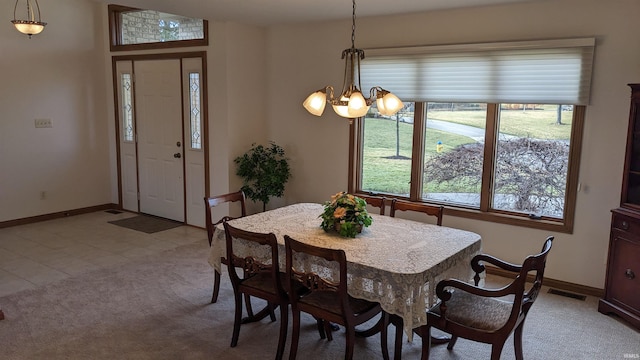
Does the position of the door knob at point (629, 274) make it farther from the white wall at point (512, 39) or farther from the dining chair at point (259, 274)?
the dining chair at point (259, 274)

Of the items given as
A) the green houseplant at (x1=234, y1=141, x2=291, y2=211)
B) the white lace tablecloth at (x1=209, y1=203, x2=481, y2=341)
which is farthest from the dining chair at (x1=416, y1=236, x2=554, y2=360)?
the green houseplant at (x1=234, y1=141, x2=291, y2=211)

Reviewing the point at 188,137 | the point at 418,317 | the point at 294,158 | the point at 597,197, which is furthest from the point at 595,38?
the point at 188,137

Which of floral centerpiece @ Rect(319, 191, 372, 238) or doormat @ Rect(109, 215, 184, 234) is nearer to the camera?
floral centerpiece @ Rect(319, 191, 372, 238)

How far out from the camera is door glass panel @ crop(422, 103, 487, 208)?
460 cm

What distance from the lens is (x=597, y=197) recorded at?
13.2ft

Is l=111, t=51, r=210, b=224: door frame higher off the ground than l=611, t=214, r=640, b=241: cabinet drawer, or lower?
higher

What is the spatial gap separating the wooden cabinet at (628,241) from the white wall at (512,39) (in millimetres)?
342

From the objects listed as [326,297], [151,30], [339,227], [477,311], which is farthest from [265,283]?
[151,30]

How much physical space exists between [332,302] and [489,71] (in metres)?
2.66

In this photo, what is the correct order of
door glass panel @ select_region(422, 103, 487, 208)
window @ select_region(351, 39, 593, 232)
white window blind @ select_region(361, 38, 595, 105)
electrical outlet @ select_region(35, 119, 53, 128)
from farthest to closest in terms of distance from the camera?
1. electrical outlet @ select_region(35, 119, 53, 128)
2. door glass panel @ select_region(422, 103, 487, 208)
3. window @ select_region(351, 39, 593, 232)
4. white window blind @ select_region(361, 38, 595, 105)

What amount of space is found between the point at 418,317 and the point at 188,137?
415 centimetres

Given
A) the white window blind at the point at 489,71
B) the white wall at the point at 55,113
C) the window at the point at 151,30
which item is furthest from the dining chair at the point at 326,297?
the white wall at the point at 55,113

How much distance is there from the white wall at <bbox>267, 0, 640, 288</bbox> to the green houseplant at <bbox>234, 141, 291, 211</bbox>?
0.27m

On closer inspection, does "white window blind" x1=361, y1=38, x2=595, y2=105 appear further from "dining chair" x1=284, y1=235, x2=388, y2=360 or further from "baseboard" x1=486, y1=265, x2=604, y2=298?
"dining chair" x1=284, y1=235, x2=388, y2=360
